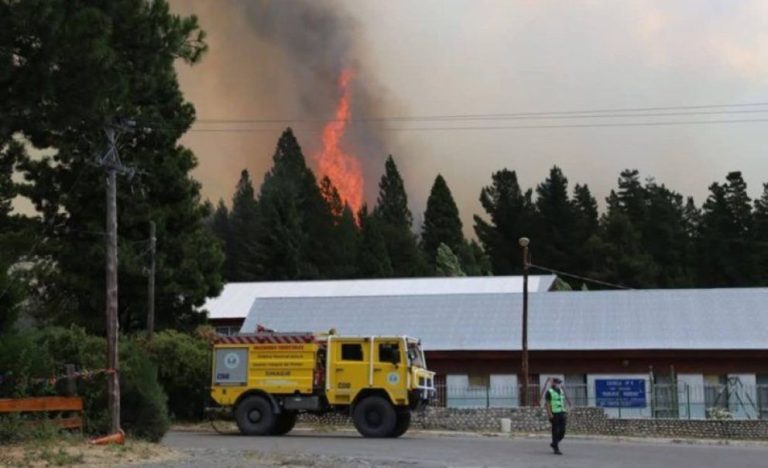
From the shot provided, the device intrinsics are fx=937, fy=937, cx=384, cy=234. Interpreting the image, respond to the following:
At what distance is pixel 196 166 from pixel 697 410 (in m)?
22.4

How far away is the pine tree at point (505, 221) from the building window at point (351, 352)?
273 feet

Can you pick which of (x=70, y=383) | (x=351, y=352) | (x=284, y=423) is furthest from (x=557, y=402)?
(x=70, y=383)

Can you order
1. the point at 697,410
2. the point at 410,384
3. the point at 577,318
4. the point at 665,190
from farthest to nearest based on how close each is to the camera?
the point at 665,190 < the point at 577,318 < the point at 697,410 < the point at 410,384

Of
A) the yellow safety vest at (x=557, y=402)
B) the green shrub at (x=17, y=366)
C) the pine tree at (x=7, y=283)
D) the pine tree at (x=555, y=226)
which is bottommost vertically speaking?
the yellow safety vest at (x=557, y=402)

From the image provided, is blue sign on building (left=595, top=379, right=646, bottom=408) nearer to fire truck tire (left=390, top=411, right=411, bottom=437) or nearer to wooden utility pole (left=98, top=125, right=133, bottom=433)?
fire truck tire (left=390, top=411, right=411, bottom=437)

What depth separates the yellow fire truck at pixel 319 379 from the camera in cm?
2675

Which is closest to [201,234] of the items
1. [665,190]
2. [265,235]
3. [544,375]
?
[544,375]

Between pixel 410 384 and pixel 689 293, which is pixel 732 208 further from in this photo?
pixel 410 384

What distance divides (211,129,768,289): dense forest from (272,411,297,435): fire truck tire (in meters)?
61.9

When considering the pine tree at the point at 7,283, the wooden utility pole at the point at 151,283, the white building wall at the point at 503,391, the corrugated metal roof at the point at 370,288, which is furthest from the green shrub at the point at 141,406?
the corrugated metal roof at the point at 370,288

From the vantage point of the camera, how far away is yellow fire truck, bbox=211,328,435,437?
26750 mm

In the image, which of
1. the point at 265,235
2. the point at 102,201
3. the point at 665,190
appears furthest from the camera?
the point at 665,190

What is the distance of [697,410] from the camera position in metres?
35.3

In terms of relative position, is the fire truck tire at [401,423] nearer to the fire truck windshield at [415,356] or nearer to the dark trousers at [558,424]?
the fire truck windshield at [415,356]
